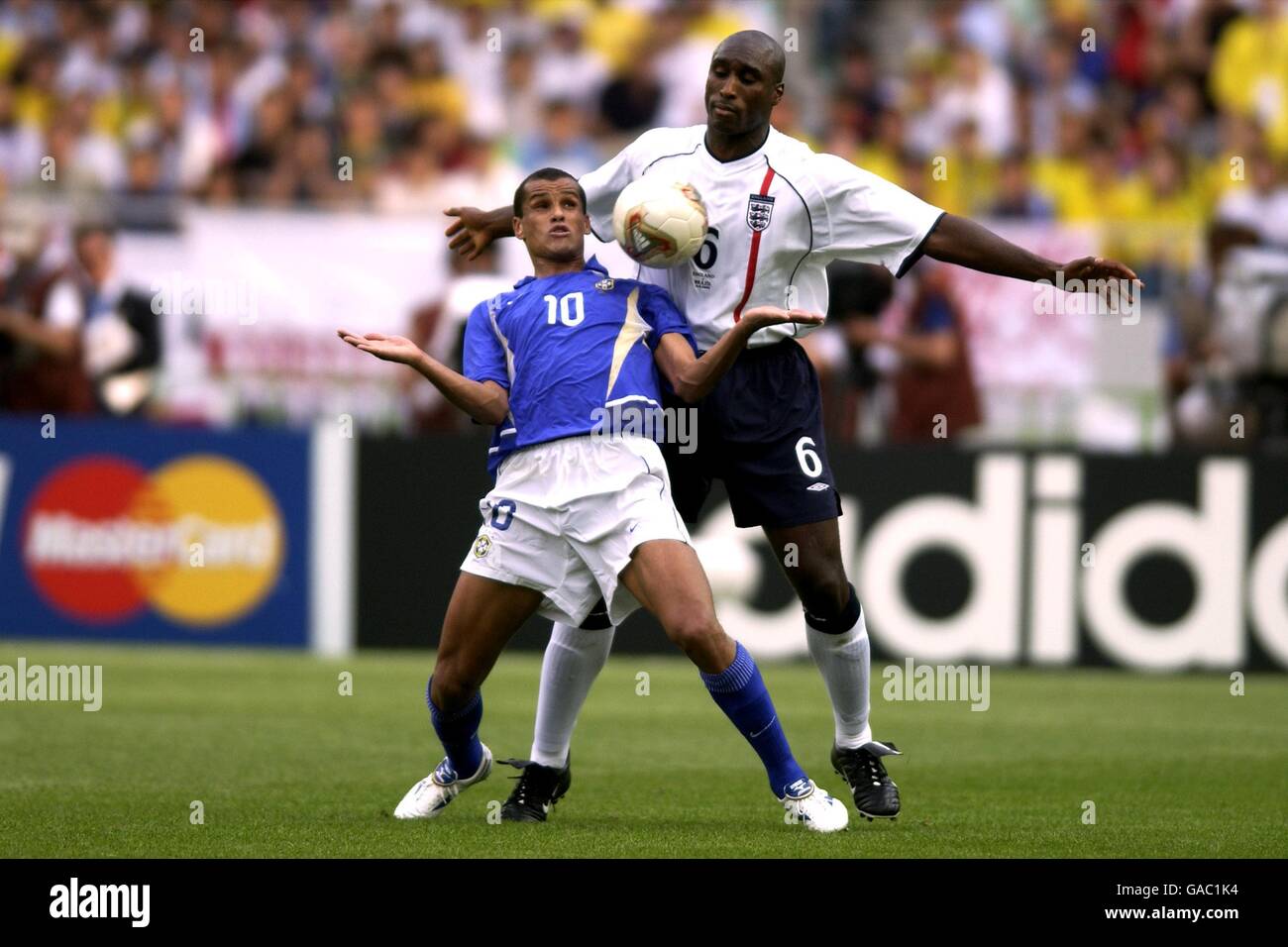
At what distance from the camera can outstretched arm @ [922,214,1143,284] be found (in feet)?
24.5

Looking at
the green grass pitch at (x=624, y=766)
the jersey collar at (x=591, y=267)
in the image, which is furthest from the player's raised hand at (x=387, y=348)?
the green grass pitch at (x=624, y=766)

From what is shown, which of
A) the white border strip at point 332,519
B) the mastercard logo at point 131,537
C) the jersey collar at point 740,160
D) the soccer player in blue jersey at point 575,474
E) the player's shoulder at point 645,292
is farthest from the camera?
the white border strip at point 332,519

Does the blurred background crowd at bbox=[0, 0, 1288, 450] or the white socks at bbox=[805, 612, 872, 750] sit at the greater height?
the blurred background crowd at bbox=[0, 0, 1288, 450]

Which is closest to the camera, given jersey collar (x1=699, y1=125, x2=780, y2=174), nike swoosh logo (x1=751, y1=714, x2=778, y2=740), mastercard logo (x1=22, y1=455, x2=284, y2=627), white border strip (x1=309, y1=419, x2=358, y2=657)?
nike swoosh logo (x1=751, y1=714, x2=778, y2=740)

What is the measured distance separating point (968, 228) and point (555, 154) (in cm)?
1076

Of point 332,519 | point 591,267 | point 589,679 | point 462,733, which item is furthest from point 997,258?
point 332,519

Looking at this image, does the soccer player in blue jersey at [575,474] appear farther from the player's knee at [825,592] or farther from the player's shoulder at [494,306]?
the player's knee at [825,592]

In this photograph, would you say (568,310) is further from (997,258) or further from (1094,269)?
(1094,269)

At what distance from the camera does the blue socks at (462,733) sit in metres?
7.67

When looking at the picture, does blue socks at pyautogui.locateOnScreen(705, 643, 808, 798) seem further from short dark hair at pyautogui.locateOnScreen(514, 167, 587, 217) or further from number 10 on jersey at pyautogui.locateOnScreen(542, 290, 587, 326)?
short dark hair at pyautogui.locateOnScreen(514, 167, 587, 217)

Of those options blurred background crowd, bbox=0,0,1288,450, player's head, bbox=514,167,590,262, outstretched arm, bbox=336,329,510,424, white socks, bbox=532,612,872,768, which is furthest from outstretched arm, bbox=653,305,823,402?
blurred background crowd, bbox=0,0,1288,450

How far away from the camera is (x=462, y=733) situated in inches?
305

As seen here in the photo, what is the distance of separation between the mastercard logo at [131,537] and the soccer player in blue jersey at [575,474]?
24.7 feet

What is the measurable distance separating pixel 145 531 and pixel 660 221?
8287mm
